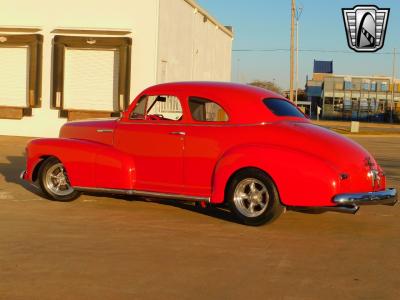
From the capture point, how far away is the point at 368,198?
7.52 m

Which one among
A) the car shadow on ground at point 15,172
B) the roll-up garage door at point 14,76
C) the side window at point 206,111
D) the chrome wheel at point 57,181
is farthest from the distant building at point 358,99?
the side window at point 206,111

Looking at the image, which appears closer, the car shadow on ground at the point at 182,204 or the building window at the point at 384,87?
the car shadow on ground at the point at 182,204

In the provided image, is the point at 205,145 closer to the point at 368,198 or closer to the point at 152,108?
the point at 152,108

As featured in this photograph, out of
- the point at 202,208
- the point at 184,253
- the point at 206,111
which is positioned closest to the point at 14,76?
the point at 202,208

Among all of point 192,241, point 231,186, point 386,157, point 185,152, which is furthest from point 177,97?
point 386,157

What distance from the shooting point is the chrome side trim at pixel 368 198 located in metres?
7.33

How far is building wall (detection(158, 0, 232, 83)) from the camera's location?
2433 centimetres

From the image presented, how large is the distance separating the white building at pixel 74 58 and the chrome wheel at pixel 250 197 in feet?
51.3

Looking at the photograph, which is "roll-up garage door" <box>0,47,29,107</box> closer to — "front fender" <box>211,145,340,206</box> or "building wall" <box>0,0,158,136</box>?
"building wall" <box>0,0,158,136</box>

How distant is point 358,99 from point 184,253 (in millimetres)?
68041

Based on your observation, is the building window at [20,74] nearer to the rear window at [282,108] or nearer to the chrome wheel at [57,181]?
the chrome wheel at [57,181]

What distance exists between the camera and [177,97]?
879cm

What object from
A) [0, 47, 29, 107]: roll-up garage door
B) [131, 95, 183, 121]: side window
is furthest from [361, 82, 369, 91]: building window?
[131, 95, 183, 121]: side window

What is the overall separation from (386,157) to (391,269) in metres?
14.1
